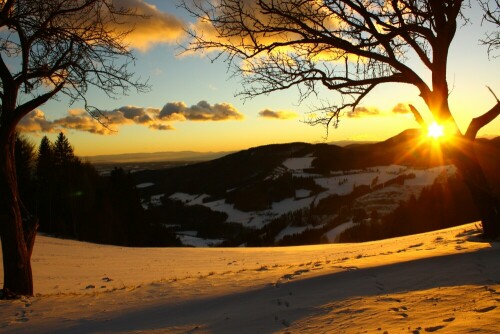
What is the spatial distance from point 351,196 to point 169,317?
611 ft

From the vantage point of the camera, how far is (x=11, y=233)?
942cm

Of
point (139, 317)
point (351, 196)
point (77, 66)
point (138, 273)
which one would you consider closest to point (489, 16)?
Result: point (77, 66)

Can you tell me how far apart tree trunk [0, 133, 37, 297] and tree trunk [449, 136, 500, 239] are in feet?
34.8

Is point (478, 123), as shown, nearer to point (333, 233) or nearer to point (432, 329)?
point (432, 329)

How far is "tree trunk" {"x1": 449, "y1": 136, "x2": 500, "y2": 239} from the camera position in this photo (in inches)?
416

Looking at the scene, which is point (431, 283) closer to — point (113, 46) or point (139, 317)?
point (139, 317)

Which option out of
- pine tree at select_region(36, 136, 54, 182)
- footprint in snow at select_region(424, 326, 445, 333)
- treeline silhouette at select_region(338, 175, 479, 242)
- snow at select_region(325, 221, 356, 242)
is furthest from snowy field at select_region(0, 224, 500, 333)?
snow at select_region(325, 221, 356, 242)

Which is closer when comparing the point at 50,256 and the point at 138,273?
the point at 138,273

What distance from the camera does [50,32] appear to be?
30.7ft

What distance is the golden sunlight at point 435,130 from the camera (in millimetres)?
10734

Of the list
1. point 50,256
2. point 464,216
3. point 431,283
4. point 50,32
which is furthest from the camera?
point 464,216

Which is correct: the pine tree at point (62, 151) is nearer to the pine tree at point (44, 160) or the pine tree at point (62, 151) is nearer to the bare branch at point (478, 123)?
the pine tree at point (44, 160)

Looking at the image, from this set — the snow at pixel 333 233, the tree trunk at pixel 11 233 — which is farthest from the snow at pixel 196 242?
the tree trunk at pixel 11 233

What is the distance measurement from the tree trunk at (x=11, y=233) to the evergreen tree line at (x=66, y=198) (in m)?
42.4
